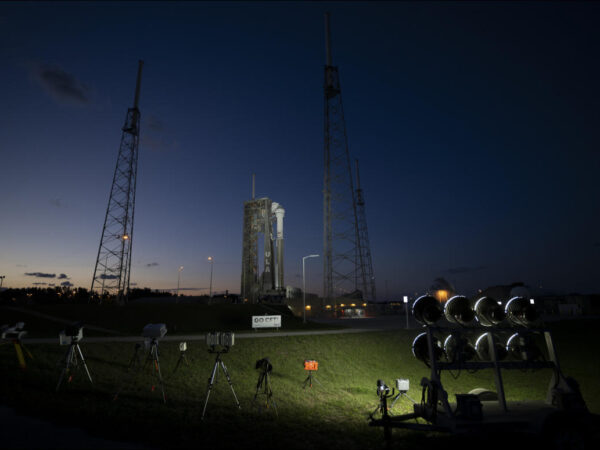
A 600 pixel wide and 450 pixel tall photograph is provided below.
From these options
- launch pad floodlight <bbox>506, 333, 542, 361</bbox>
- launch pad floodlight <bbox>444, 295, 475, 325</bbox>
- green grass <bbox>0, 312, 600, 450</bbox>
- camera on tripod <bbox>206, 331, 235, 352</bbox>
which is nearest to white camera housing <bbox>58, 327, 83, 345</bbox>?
green grass <bbox>0, 312, 600, 450</bbox>

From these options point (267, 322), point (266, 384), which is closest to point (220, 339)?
point (266, 384)

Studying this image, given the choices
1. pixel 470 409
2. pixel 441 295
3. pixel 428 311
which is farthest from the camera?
pixel 441 295

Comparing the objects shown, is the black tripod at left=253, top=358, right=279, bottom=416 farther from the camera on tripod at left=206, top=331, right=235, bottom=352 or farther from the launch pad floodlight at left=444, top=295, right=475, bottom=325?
the launch pad floodlight at left=444, top=295, right=475, bottom=325

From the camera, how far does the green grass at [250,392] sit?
32.4 feet

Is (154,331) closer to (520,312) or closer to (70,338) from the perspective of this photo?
(70,338)

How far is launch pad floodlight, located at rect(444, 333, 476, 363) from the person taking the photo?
911cm

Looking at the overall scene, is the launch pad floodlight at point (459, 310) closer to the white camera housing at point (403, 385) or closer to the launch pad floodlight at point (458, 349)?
the launch pad floodlight at point (458, 349)

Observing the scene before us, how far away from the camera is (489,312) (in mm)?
Answer: 10016

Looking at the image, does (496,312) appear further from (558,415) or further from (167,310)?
(167,310)

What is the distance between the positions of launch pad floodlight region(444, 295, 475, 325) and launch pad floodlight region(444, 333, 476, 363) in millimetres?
493

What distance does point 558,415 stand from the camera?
320 inches

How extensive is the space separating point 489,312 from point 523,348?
3.87ft

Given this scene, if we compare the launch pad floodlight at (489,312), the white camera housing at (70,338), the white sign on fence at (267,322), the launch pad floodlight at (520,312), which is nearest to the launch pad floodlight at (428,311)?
the launch pad floodlight at (489,312)

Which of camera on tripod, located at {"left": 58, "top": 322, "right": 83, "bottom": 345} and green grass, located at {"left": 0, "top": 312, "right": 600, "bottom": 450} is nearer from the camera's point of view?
green grass, located at {"left": 0, "top": 312, "right": 600, "bottom": 450}
